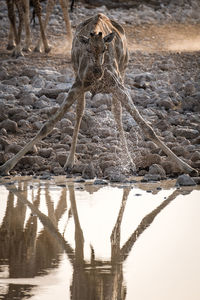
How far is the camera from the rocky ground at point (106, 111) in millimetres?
8531

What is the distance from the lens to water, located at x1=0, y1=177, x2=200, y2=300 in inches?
172

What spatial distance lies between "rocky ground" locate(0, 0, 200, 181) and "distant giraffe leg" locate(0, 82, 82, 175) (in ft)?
0.58

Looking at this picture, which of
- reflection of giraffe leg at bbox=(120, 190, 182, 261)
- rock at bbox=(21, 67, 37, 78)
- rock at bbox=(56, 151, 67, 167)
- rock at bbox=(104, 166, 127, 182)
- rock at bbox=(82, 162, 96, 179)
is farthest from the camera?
rock at bbox=(21, 67, 37, 78)

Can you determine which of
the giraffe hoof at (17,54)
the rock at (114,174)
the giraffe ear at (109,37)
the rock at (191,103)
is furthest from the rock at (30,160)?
the giraffe hoof at (17,54)

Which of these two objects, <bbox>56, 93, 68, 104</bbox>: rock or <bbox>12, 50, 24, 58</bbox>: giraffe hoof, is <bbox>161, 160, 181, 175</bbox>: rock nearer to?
<bbox>56, 93, 68, 104</bbox>: rock

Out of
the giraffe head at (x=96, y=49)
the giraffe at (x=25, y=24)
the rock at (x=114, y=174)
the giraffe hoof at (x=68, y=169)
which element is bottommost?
the giraffe hoof at (x=68, y=169)

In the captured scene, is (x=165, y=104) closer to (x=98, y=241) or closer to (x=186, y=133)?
(x=186, y=133)

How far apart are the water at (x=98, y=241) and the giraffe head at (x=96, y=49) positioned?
1098mm

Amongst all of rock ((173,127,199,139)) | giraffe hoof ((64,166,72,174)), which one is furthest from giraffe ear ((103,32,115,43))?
rock ((173,127,199,139))

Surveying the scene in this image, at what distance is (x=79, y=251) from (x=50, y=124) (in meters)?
3.19

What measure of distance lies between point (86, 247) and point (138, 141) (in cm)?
429

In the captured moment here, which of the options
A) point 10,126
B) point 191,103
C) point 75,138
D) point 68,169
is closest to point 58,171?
point 68,169

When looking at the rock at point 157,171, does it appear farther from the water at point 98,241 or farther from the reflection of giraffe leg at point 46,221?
the reflection of giraffe leg at point 46,221

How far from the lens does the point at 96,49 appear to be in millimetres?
7555
